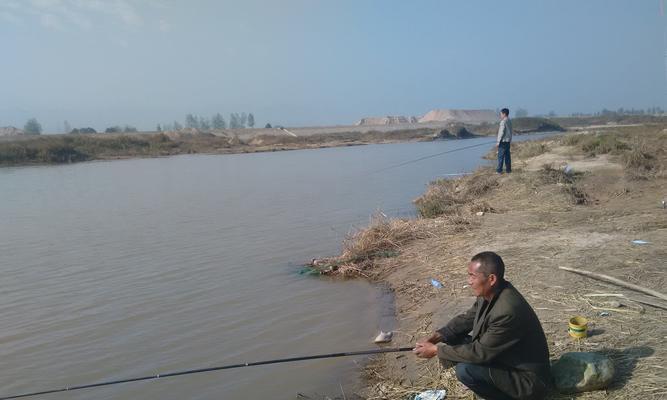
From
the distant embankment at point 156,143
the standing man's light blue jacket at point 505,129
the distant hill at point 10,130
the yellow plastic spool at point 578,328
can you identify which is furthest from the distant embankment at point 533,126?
the distant hill at point 10,130

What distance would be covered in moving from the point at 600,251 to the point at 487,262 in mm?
3899

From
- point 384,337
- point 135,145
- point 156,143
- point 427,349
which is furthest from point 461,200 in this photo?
point 156,143

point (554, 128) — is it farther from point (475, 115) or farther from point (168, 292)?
point (475, 115)

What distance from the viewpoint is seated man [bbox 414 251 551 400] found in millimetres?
3160

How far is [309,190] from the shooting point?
19.0 m

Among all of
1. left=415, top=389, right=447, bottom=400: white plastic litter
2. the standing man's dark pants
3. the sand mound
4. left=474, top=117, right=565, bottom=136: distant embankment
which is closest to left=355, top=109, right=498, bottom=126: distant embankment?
the sand mound

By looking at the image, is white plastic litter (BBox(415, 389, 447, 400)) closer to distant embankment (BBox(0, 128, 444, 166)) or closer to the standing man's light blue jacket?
the standing man's light blue jacket

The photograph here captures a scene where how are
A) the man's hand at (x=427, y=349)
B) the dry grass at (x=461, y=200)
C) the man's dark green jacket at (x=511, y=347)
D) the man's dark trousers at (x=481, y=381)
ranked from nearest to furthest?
the man's dark green jacket at (x=511, y=347), the man's dark trousers at (x=481, y=381), the man's hand at (x=427, y=349), the dry grass at (x=461, y=200)

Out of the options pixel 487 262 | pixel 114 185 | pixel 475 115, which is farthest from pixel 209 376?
pixel 475 115

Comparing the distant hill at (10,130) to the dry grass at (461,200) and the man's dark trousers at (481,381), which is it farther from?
the man's dark trousers at (481,381)

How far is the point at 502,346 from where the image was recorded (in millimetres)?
3178

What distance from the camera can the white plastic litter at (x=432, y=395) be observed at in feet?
12.7

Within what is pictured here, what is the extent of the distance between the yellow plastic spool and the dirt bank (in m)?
0.07

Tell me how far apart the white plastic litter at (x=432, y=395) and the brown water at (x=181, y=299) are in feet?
3.26
